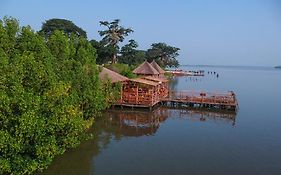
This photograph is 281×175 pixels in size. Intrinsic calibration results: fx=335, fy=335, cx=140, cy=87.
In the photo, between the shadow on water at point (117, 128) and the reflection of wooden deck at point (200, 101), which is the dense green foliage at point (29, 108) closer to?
the shadow on water at point (117, 128)

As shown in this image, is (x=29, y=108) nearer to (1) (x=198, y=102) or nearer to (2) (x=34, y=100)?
(2) (x=34, y=100)

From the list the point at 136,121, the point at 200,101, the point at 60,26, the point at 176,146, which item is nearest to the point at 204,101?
the point at 200,101

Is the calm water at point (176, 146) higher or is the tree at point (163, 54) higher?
the tree at point (163, 54)

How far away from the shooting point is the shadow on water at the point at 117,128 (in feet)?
50.5

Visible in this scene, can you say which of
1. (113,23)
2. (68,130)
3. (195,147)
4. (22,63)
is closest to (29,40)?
(22,63)

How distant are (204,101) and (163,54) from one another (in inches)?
2108

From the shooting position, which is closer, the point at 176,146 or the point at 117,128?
the point at 176,146

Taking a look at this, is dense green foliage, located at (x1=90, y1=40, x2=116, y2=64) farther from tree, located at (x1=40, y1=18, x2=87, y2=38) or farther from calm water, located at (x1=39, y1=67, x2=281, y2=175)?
calm water, located at (x1=39, y1=67, x2=281, y2=175)

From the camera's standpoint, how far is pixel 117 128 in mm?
23156

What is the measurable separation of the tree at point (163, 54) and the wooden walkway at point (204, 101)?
47901 millimetres

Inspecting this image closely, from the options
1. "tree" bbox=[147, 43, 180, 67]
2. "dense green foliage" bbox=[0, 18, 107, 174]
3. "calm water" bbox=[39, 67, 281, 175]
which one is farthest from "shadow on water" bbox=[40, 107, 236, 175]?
"tree" bbox=[147, 43, 180, 67]

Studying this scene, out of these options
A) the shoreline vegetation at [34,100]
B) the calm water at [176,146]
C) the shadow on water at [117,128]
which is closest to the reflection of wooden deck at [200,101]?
the shadow on water at [117,128]

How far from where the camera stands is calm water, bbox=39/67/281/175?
15.5 meters

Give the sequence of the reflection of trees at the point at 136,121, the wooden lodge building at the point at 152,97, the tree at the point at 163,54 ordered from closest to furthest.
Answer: the reflection of trees at the point at 136,121 → the wooden lodge building at the point at 152,97 → the tree at the point at 163,54
